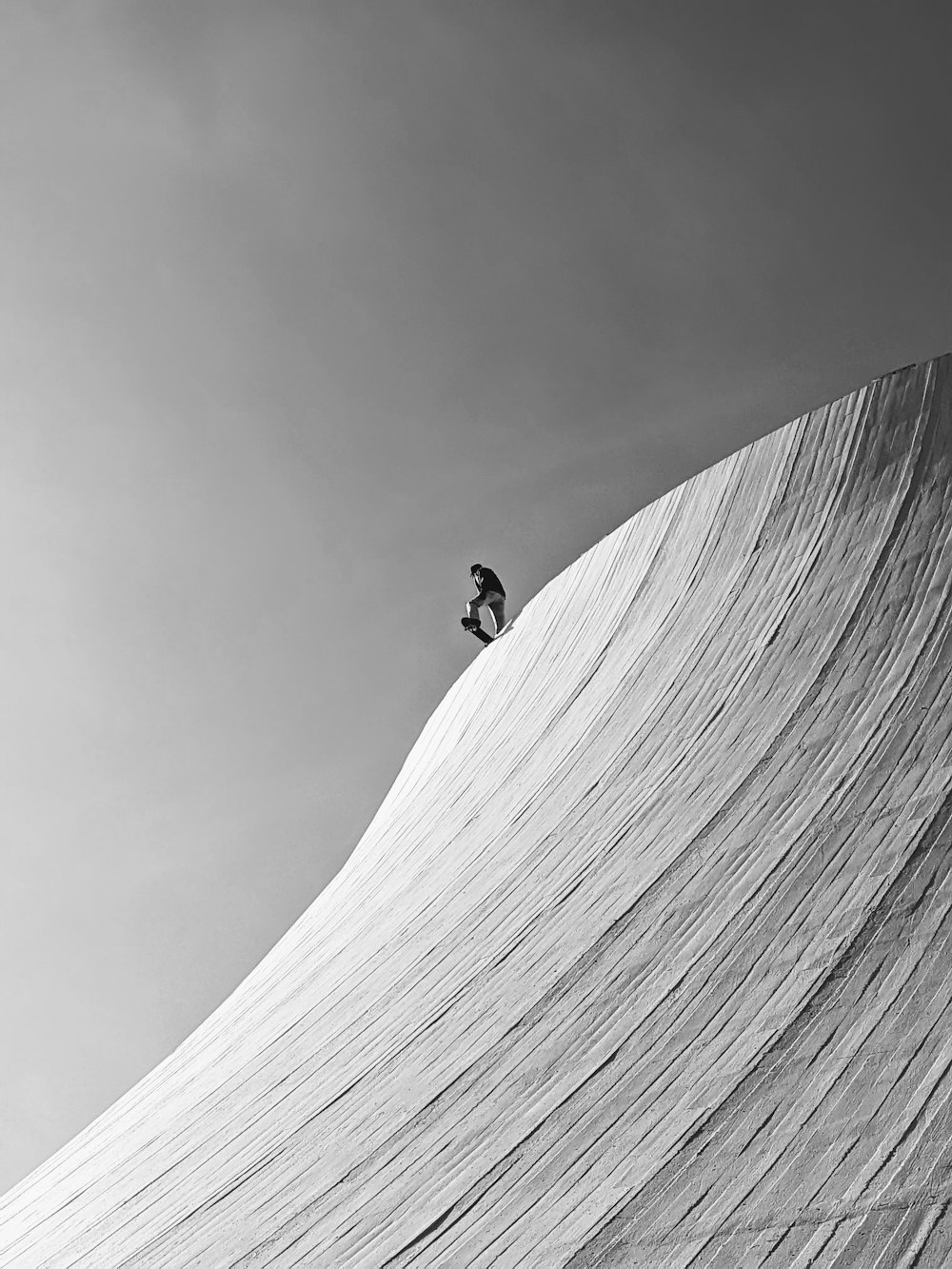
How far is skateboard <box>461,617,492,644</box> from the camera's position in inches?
242

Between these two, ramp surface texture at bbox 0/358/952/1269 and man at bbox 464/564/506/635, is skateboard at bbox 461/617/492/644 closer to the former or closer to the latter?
man at bbox 464/564/506/635

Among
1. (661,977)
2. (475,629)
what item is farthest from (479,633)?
(661,977)

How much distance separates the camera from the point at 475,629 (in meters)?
6.32

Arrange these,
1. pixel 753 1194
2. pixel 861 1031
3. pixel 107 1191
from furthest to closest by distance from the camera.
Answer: pixel 107 1191 → pixel 861 1031 → pixel 753 1194

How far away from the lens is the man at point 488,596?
21.9 feet

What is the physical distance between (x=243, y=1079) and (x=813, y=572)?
99.6 inches

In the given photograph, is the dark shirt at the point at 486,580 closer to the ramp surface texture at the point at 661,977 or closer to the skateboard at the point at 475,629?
the skateboard at the point at 475,629

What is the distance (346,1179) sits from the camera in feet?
8.01

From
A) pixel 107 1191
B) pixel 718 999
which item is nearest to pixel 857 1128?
pixel 718 999

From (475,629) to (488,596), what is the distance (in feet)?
1.60

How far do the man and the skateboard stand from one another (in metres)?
0.13

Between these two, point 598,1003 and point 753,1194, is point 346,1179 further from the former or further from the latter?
point 753,1194

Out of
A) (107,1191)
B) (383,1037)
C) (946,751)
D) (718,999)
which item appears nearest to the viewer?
(718,999)

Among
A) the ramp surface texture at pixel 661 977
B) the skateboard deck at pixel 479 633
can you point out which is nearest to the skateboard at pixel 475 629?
the skateboard deck at pixel 479 633
